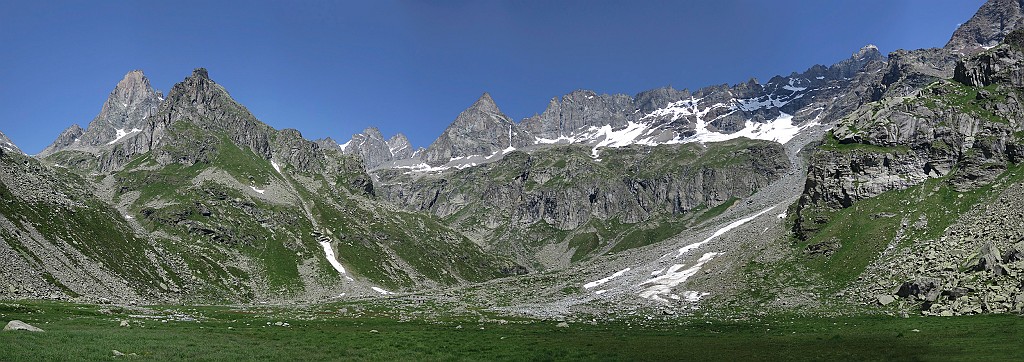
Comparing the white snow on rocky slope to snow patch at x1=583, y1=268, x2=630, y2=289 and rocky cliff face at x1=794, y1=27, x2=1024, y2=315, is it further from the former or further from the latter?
rocky cliff face at x1=794, y1=27, x2=1024, y2=315

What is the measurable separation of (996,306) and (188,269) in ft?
629

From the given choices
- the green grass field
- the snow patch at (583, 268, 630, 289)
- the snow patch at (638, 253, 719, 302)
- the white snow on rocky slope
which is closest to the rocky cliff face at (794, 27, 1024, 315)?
the green grass field

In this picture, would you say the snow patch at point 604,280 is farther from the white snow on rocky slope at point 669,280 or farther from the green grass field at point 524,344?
the green grass field at point 524,344

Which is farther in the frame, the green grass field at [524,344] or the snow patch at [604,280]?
the snow patch at [604,280]

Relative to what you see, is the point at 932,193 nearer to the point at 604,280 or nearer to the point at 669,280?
the point at 669,280

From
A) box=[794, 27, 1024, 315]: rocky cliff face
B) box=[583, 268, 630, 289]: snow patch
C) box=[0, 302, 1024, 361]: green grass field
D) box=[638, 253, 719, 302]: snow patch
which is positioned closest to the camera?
box=[0, 302, 1024, 361]: green grass field

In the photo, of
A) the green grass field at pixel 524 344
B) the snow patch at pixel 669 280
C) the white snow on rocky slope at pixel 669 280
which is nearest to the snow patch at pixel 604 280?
the white snow on rocky slope at pixel 669 280

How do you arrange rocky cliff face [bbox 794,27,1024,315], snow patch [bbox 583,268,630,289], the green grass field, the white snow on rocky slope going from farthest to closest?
snow patch [bbox 583,268,630,289]
the white snow on rocky slope
rocky cliff face [bbox 794,27,1024,315]
the green grass field

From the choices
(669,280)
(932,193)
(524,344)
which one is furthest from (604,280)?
(524,344)

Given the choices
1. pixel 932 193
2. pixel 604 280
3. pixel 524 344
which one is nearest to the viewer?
pixel 524 344

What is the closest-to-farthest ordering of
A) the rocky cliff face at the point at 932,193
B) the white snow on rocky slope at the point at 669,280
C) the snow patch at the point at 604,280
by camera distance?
1. the rocky cliff face at the point at 932,193
2. the white snow on rocky slope at the point at 669,280
3. the snow patch at the point at 604,280

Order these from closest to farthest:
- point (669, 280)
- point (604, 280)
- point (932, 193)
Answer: point (932, 193), point (669, 280), point (604, 280)

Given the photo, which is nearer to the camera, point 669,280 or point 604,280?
point 669,280

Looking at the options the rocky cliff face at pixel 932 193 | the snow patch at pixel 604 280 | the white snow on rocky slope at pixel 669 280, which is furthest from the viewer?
the snow patch at pixel 604 280
